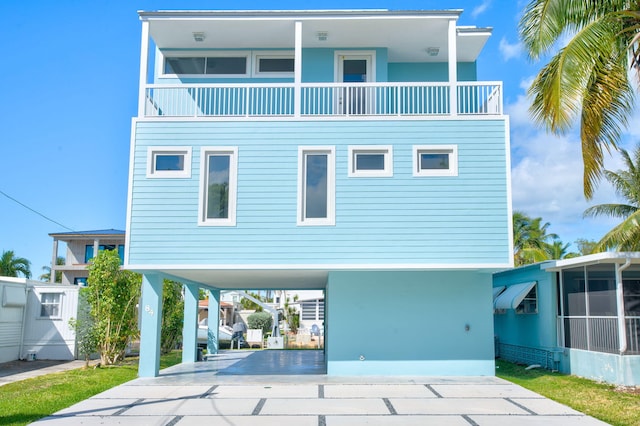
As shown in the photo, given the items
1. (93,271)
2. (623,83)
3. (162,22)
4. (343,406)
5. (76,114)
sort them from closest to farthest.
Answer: (343,406) < (623,83) < (162,22) < (93,271) < (76,114)

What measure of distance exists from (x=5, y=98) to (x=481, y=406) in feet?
69.3

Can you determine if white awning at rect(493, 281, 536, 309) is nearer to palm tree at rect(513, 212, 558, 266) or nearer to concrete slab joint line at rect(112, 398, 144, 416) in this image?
concrete slab joint line at rect(112, 398, 144, 416)

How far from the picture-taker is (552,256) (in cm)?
3997

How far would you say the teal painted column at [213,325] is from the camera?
2166 cm

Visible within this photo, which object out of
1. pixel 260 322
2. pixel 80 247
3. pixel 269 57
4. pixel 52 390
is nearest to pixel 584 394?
pixel 52 390

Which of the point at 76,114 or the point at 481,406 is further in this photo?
the point at 76,114

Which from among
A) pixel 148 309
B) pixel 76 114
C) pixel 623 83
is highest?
pixel 76 114

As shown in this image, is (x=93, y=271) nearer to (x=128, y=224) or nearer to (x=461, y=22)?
(x=128, y=224)

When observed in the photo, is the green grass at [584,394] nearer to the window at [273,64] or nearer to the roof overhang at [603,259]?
the roof overhang at [603,259]

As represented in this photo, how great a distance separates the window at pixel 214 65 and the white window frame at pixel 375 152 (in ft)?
16.0

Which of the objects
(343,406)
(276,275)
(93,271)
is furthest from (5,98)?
(343,406)

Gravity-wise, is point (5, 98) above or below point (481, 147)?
above

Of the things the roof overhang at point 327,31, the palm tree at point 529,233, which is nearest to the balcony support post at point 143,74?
the roof overhang at point 327,31

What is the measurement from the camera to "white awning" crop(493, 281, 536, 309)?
55.2 ft
